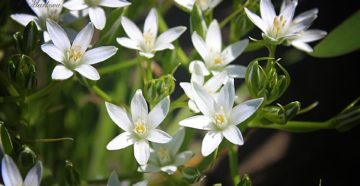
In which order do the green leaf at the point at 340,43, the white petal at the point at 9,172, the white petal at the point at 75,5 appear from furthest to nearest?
the green leaf at the point at 340,43
the white petal at the point at 75,5
the white petal at the point at 9,172

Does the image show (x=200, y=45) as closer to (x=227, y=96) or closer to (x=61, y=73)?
(x=227, y=96)

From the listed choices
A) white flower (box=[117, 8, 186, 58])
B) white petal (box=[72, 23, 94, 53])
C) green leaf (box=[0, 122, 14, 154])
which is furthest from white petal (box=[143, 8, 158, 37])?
green leaf (box=[0, 122, 14, 154])

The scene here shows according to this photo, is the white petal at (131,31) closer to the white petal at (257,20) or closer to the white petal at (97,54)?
the white petal at (97,54)

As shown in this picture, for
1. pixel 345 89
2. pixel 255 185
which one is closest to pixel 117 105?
pixel 255 185

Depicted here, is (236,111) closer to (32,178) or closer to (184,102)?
(184,102)

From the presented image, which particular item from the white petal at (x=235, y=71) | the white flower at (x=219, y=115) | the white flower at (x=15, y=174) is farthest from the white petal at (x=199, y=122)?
the white flower at (x=15, y=174)

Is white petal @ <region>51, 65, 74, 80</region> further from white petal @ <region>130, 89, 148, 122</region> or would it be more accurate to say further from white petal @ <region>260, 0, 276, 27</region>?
white petal @ <region>260, 0, 276, 27</region>
